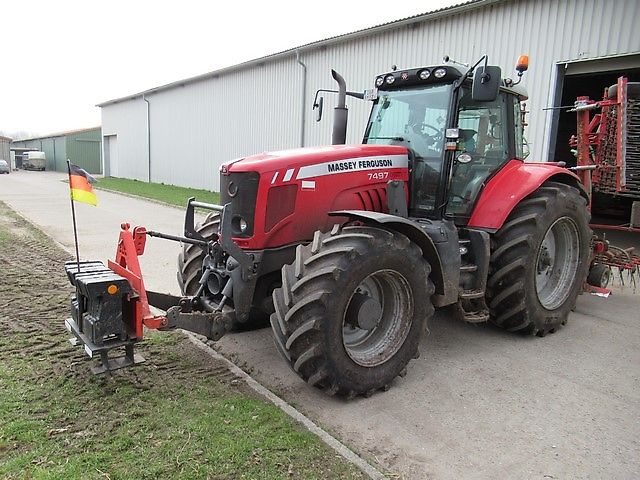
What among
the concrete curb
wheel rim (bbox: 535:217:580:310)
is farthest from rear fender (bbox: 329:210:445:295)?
wheel rim (bbox: 535:217:580:310)

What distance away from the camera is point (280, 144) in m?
17.1

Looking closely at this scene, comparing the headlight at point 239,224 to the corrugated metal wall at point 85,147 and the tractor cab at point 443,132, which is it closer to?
the tractor cab at point 443,132

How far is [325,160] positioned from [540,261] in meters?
2.70

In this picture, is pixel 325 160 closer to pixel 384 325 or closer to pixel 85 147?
pixel 384 325

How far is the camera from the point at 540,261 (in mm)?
5312

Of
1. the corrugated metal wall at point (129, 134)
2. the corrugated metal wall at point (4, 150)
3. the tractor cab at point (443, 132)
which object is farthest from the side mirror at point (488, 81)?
the corrugated metal wall at point (4, 150)

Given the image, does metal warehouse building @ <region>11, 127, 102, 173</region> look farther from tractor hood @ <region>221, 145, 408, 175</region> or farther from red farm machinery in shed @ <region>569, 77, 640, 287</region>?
tractor hood @ <region>221, 145, 408, 175</region>

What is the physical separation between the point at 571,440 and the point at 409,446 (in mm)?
1061

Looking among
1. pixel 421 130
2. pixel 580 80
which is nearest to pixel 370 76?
pixel 580 80

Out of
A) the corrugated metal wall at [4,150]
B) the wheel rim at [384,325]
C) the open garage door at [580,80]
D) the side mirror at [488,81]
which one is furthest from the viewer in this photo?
the corrugated metal wall at [4,150]

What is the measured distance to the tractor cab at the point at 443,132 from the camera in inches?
179

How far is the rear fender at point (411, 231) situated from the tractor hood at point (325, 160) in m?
0.42

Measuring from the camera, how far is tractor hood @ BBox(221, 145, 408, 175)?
390 cm

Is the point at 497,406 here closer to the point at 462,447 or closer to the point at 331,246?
the point at 462,447
